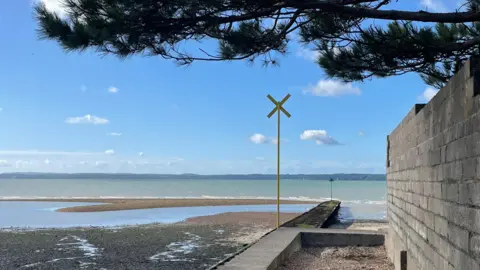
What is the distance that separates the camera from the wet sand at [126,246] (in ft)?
38.8

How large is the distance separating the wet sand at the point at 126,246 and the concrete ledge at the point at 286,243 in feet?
6.68

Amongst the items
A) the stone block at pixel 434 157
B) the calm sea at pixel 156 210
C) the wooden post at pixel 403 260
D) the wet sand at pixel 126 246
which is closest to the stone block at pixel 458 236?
the stone block at pixel 434 157

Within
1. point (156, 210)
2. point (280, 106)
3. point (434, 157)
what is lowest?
point (156, 210)

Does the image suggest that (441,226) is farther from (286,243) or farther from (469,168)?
(286,243)

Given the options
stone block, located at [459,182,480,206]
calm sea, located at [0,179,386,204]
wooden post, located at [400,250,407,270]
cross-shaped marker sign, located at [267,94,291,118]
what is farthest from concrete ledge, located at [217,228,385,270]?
calm sea, located at [0,179,386,204]

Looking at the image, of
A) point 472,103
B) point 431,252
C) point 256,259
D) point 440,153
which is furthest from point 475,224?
point 256,259

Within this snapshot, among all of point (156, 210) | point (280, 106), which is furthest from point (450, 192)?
point (156, 210)

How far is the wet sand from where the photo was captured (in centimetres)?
1183

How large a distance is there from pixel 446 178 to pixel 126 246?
11984 mm

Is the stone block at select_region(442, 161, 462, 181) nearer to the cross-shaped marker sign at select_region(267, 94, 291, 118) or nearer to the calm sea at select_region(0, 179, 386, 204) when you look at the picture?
the cross-shaped marker sign at select_region(267, 94, 291, 118)

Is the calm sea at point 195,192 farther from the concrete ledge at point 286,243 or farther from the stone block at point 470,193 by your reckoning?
the stone block at point 470,193

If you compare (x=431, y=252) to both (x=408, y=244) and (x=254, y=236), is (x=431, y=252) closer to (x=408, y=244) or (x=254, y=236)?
(x=408, y=244)

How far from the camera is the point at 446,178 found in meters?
3.84

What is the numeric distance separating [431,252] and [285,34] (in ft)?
10.9
